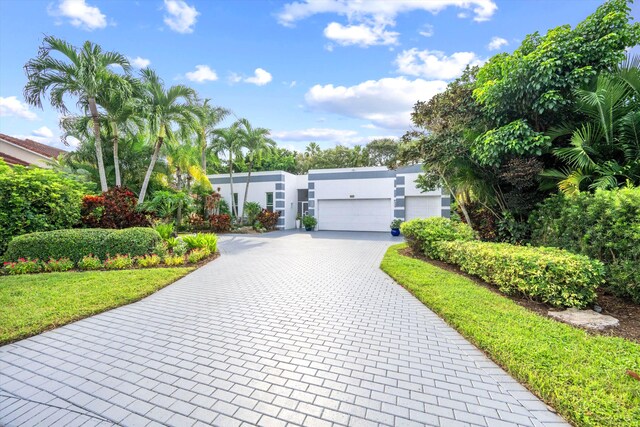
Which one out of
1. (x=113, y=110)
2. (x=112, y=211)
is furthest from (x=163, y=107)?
(x=112, y=211)

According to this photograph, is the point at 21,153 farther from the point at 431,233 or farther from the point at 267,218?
the point at 431,233

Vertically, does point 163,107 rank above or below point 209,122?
below

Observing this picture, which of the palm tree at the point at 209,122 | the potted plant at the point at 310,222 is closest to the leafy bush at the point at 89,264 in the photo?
the palm tree at the point at 209,122

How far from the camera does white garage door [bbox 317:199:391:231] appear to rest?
18.3m

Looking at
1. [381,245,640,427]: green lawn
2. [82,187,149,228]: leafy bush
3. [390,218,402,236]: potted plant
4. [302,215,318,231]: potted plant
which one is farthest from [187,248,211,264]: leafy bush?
[390,218,402,236]: potted plant

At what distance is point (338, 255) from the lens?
9.91 meters

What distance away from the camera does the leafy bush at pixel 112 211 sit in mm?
8766

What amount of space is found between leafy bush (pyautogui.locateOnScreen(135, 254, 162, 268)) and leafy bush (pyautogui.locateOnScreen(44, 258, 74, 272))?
56.1 inches

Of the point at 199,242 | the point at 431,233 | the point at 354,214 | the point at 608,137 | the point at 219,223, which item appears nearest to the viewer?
the point at 608,137

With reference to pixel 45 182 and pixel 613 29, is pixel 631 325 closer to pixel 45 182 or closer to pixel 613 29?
pixel 613 29

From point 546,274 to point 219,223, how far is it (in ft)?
51.7

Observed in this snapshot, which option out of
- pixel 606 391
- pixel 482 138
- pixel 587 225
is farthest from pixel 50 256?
pixel 587 225

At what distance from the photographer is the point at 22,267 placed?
21.6 feet

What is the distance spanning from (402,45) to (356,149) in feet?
68.3
